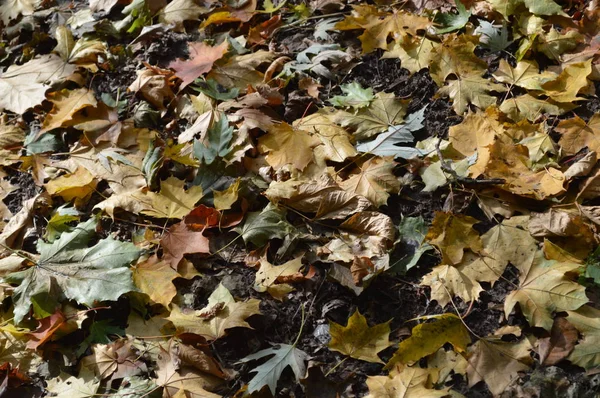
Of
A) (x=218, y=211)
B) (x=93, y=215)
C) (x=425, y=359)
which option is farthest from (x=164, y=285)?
(x=425, y=359)

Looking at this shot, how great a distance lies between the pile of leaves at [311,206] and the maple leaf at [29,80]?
2 centimetres

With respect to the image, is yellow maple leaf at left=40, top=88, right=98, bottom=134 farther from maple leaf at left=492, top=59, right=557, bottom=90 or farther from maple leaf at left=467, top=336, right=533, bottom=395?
maple leaf at left=467, top=336, right=533, bottom=395

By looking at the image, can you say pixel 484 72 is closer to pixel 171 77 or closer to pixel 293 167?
pixel 293 167

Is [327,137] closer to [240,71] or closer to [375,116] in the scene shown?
[375,116]

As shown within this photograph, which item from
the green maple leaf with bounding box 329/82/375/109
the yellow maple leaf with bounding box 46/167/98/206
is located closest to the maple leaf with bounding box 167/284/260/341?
the yellow maple leaf with bounding box 46/167/98/206

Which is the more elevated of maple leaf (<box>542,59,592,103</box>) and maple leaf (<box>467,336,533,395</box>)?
maple leaf (<box>542,59,592,103</box>)

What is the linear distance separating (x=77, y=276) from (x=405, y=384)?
3.97 feet

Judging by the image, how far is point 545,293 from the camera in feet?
6.32

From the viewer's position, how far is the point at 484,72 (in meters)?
2.66

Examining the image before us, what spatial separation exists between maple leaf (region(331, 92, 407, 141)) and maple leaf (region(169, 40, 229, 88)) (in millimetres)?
689

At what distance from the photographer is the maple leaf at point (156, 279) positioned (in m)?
2.14

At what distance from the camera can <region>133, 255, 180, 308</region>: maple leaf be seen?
214cm

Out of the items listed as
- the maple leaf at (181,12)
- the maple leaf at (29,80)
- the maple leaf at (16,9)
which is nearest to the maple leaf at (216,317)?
the maple leaf at (29,80)

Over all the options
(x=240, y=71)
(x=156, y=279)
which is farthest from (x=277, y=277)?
(x=240, y=71)
